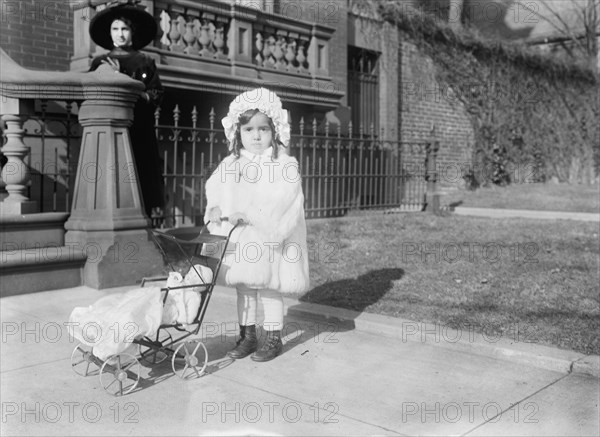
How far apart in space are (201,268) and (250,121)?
0.95m

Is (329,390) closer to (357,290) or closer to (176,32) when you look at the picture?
(357,290)

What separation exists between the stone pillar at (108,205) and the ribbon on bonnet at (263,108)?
2.64 m

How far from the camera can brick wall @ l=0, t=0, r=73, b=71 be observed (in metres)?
9.33

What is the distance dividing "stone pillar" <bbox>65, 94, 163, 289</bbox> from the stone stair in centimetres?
10

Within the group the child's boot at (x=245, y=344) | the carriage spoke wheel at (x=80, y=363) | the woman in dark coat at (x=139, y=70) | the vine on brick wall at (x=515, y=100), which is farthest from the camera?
the vine on brick wall at (x=515, y=100)

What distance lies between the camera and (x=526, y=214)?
12039mm

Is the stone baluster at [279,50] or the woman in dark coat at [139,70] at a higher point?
the stone baluster at [279,50]

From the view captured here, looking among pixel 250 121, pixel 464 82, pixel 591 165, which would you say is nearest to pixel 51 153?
pixel 250 121

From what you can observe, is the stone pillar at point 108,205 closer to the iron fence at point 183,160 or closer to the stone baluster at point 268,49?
the iron fence at point 183,160

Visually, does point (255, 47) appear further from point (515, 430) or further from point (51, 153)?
point (515, 430)

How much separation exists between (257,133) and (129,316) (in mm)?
1403

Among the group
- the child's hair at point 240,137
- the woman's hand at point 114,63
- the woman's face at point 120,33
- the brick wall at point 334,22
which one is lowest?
the child's hair at point 240,137

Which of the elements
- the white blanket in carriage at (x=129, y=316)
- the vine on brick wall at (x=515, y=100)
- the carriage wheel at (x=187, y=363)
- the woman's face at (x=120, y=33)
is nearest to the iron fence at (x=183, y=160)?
the woman's face at (x=120, y=33)

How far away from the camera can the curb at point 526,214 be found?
11422mm
